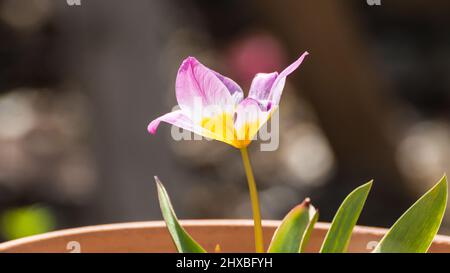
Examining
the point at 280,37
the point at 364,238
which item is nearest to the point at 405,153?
the point at 280,37

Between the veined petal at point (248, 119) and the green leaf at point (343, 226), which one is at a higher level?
the veined petal at point (248, 119)

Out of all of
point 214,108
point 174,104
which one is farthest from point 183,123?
point 174,104

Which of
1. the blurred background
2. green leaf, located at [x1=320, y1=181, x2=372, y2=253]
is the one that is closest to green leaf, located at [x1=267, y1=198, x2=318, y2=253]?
green leaf, located at [x1=320, y1=181, x2=372, y2=253]

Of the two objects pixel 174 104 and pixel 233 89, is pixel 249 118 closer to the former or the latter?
pixel 233 89

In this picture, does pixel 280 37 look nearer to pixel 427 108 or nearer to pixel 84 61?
pixel 84 61

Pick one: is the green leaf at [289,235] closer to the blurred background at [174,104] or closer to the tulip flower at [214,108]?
the tulip flower at [214,108]

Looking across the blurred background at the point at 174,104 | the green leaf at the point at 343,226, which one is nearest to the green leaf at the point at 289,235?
the green leaf at the point at 343,226

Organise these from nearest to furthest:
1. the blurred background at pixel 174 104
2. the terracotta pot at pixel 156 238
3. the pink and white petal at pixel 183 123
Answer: the pink and white petal at pixel 183 123 → the terracotta pot at pixel 156 238 → the blurred background at pixel 174 104
